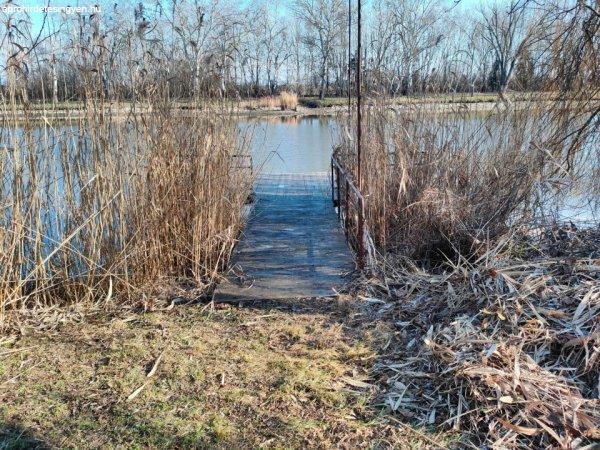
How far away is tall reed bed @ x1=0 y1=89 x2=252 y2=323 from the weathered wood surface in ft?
1.18

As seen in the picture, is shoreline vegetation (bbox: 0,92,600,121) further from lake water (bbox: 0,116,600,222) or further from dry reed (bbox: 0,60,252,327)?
lake water (bbox: 0,116,600,222)

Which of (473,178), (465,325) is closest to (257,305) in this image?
(465,325)

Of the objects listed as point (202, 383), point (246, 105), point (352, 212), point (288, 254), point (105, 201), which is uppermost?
point (246, 105)

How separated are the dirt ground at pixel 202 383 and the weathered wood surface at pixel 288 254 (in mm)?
263

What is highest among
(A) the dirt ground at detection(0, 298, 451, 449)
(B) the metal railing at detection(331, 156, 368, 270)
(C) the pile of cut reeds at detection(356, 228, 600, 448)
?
(B) the metal railing at detection(331, 156, 368, 270)

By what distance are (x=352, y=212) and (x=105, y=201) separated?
92.0 inches

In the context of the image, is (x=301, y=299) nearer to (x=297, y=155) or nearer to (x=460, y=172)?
(x=460, y=172)

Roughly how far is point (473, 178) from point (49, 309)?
351 centimetres

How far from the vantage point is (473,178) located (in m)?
4.82

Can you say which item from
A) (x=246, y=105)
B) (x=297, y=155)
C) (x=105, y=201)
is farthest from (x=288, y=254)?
(x=297, y=155)

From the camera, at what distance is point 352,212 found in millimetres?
5262

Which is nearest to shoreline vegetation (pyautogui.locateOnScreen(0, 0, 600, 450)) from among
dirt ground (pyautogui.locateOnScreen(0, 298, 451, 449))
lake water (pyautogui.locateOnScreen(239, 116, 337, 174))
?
dirt ground (pyautogui.locateOnScreen(0, 298, 451, 449))

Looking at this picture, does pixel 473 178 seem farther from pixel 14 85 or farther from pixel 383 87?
pixel 14 85

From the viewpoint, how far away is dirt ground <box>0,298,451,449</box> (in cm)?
241
